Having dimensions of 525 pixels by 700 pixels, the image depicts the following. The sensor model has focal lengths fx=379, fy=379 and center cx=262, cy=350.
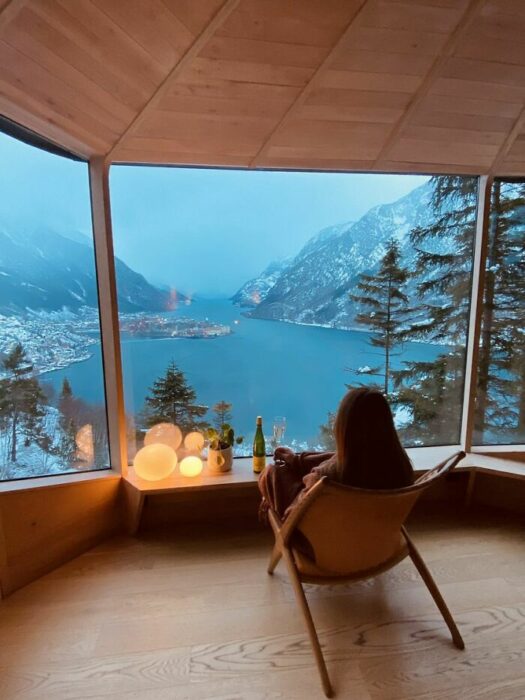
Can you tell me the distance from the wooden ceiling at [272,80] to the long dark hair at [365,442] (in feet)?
4.56

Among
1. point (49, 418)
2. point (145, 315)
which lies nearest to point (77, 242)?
point (145, 315)

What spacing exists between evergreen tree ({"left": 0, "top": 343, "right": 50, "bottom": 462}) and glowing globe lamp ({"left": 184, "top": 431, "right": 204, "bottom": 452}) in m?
0.79

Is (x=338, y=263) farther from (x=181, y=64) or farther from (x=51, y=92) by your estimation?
(x=51, y=92)

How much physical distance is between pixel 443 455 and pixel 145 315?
2106 mm

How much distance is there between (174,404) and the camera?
2.42 meters

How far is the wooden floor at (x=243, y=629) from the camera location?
4.45 feet

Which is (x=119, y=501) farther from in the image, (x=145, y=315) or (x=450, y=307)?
(x=450, y=307)

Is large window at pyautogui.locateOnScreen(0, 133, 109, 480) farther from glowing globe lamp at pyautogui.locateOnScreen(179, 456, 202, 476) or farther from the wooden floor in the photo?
the wooden floor

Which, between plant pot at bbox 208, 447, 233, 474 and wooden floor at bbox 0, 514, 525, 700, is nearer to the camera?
wooden floor at bbox 0, 514, 525, 700

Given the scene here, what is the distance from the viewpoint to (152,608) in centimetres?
170

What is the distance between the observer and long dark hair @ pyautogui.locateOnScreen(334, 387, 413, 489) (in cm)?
133

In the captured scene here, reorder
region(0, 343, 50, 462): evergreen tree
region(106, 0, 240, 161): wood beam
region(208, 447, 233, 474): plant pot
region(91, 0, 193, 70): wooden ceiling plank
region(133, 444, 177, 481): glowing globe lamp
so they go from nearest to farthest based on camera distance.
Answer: region(91, 0, 193, 70): wooden ceiling plank → region(106, 0, 240, 161): wood beam → region(0, 343, 50, 462): evergreen tree → region(133, 444, 177, 481): glowing globe lamp → region(208, 447, 233, 474): plant pot

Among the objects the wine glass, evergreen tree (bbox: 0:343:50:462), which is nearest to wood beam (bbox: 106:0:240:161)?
evergreen tree (bbox: 0:343:50:462)

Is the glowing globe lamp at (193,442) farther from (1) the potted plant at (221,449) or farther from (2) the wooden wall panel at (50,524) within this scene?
(2) the wooden wall panel at (50,524)
